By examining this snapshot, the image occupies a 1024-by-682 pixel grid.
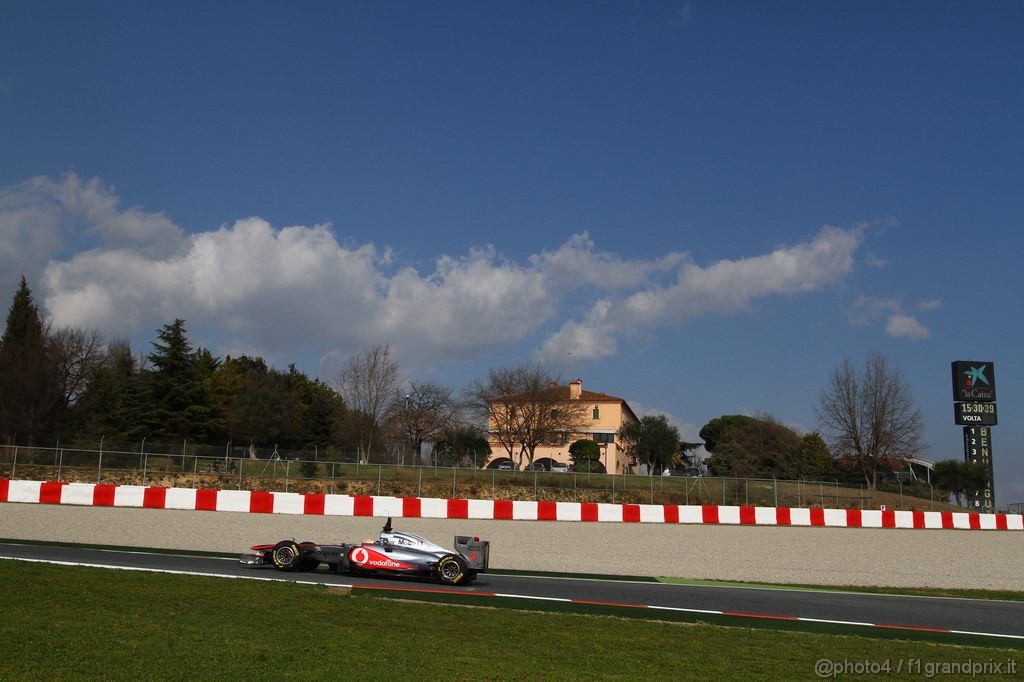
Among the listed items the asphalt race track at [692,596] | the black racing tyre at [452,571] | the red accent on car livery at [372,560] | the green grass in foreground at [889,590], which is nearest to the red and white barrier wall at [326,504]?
the asphalt race track at [692,596]

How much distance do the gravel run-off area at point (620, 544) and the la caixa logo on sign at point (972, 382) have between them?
2868 cm

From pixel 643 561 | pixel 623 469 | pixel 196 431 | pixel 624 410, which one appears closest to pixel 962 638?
pixel 643 561

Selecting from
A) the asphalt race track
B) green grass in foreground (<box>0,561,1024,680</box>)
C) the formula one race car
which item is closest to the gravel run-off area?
the asphalt race track

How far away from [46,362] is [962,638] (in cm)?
6303

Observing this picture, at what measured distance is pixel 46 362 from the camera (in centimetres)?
6025

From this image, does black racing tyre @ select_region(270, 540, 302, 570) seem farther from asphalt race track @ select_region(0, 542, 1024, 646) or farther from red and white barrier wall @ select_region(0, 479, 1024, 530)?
red and white barrier wall @ select_region(0, 479, 1024, 530)

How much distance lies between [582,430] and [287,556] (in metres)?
66.3

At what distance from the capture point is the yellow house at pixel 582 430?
71125 millimetres

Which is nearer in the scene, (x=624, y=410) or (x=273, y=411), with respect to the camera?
(x=273, y=411)

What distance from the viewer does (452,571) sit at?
550 inches

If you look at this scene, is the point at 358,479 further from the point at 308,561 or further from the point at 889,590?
the point at 889,590

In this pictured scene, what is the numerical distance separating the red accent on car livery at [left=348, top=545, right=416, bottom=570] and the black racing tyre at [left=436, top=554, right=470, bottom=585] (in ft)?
1.60

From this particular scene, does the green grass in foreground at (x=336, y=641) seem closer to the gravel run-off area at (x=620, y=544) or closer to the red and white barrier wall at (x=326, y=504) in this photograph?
the gravel run-off area at (x=620, y=544)

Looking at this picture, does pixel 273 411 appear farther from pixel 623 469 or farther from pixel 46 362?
pixel 623 469
